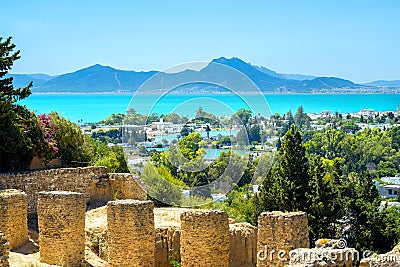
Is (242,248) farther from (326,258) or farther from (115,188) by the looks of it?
(326,258)

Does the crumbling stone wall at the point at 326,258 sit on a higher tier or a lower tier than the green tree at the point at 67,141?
lower

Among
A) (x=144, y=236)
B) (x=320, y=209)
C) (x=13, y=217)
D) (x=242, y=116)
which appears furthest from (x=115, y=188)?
(x=320, y=209)

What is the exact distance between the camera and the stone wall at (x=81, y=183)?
18969 mm

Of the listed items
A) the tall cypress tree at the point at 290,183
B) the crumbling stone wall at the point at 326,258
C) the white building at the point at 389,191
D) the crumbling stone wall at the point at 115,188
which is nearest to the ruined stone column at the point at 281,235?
the crumbling stone wall at the point at 326,258

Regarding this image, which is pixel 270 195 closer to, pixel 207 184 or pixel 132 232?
pixel 207 184

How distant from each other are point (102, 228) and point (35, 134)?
5437 millimetres

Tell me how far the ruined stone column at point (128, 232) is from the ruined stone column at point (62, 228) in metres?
0.81

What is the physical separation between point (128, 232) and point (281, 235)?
3.62m

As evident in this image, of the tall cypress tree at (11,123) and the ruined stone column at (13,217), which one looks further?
the tall cypress tree at (11,123)

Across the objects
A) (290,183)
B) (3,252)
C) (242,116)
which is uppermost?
(242,116)

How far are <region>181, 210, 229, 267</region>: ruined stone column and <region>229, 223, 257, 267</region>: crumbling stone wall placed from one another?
72.5 inches

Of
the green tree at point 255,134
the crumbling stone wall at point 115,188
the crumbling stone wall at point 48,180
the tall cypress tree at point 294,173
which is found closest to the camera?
the crumbling stone wall at point 48,180

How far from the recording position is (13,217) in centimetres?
1592

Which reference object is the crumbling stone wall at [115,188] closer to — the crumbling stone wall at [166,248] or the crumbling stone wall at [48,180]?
the crumbling stone wall at [48,180]
